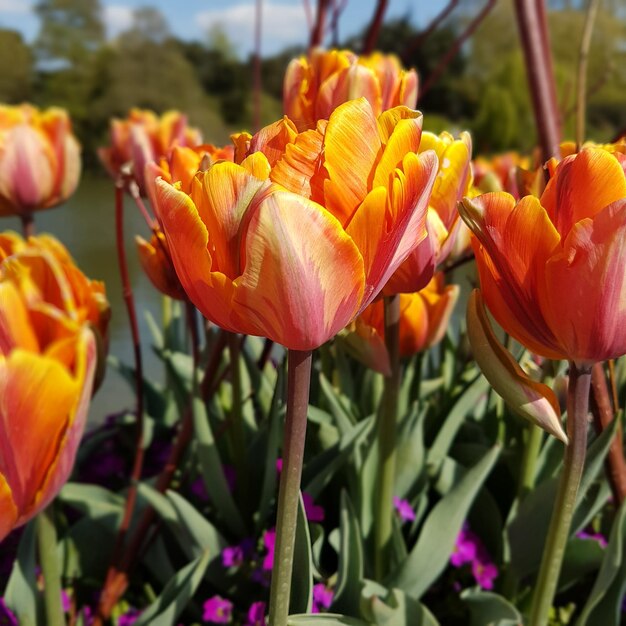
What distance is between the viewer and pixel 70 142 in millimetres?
764

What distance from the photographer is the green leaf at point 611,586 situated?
410 mm

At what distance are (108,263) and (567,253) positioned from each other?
7.98 feet

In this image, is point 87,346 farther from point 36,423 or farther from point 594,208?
point 594,208

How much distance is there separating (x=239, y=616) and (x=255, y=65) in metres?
0.50

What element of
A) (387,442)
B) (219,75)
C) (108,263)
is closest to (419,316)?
(387,442)

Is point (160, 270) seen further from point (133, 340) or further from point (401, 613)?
point (401, 613)

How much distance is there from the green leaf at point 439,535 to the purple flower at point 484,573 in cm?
7

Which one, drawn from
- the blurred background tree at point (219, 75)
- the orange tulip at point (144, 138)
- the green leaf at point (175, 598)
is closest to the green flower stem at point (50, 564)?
the green leaf at point (175, 598)

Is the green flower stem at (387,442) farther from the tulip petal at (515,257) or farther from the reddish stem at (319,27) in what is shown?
the reddish stem at (319,27)

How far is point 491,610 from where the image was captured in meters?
0.47

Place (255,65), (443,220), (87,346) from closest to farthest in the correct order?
1. (87,346)
2. (443,220)
3. (255,65)

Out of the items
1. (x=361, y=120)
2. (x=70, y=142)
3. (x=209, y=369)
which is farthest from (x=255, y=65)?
(x=361, y=120)

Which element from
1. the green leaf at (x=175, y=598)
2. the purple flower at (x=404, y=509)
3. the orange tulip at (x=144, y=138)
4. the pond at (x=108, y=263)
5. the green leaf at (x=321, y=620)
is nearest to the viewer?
the green leaf at (x=321, y=620)

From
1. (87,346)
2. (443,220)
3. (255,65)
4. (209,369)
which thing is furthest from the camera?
(255,65)
